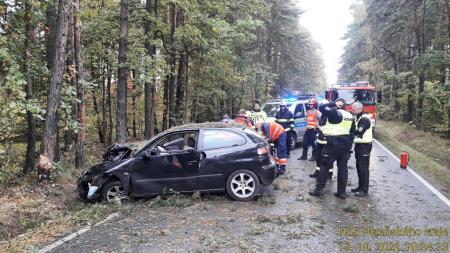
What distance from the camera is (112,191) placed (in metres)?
8.68

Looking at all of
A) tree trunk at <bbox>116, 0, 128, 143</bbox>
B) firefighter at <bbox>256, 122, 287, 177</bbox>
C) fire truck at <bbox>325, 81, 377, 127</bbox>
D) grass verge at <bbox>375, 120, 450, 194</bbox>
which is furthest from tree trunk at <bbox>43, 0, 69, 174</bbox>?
fire truck at <bbox>325, 81, 377, 127</bbox>

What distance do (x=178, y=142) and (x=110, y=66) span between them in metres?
11.3

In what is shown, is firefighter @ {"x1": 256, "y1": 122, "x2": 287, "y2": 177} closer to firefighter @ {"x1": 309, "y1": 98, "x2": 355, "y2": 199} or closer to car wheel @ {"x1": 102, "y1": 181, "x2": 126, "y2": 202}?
firefighter @ {"x1": 309, "y1": 98, "x2": 355, "y2": 199}

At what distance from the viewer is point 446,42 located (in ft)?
72.0

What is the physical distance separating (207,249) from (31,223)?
4040mm

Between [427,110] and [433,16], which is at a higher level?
[433,16]

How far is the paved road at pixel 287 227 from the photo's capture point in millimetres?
5977

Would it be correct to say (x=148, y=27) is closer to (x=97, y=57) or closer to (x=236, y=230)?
(x=97, y=57)

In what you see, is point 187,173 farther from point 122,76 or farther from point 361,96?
point 361,96

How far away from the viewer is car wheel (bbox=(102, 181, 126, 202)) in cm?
862

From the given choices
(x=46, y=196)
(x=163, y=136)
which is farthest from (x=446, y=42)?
(x=46, y=196)

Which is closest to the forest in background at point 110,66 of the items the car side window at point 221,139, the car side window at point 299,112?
the car side window at point 221,139

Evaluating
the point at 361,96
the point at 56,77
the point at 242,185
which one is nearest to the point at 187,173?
the point at 242,185

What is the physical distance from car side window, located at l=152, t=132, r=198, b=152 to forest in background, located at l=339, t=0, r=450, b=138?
46.6 feet
